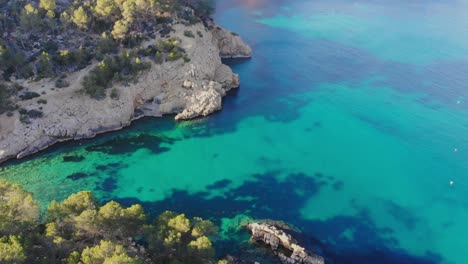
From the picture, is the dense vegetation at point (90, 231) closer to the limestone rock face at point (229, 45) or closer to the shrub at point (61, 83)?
the shrub at point (61, 83)

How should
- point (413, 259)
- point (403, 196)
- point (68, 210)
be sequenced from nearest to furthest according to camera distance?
point (68, 210)
point (413, 259)
point (403, 196)

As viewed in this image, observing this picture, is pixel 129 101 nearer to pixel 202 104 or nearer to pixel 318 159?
pixel 202 104

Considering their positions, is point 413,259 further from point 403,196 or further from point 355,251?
point 403,196

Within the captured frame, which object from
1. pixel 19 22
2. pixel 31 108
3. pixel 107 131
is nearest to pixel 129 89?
pixel 107 131

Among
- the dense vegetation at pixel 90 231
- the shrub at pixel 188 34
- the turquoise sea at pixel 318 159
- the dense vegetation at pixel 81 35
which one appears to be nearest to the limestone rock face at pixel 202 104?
the turquoise sea at pixel 318 159

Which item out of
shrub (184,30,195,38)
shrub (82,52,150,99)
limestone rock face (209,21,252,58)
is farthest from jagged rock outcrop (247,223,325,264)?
limestone rock face (209,21,252,58)

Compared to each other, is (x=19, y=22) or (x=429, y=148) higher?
(x=19, y=22)

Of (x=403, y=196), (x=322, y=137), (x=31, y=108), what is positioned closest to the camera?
(x=403, y=196)

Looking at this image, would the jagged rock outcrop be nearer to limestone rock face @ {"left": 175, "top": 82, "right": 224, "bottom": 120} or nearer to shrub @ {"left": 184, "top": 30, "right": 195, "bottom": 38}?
limestone rock face @ {"left": 175, "top": 82, "right": 224, "bottom": 120}
